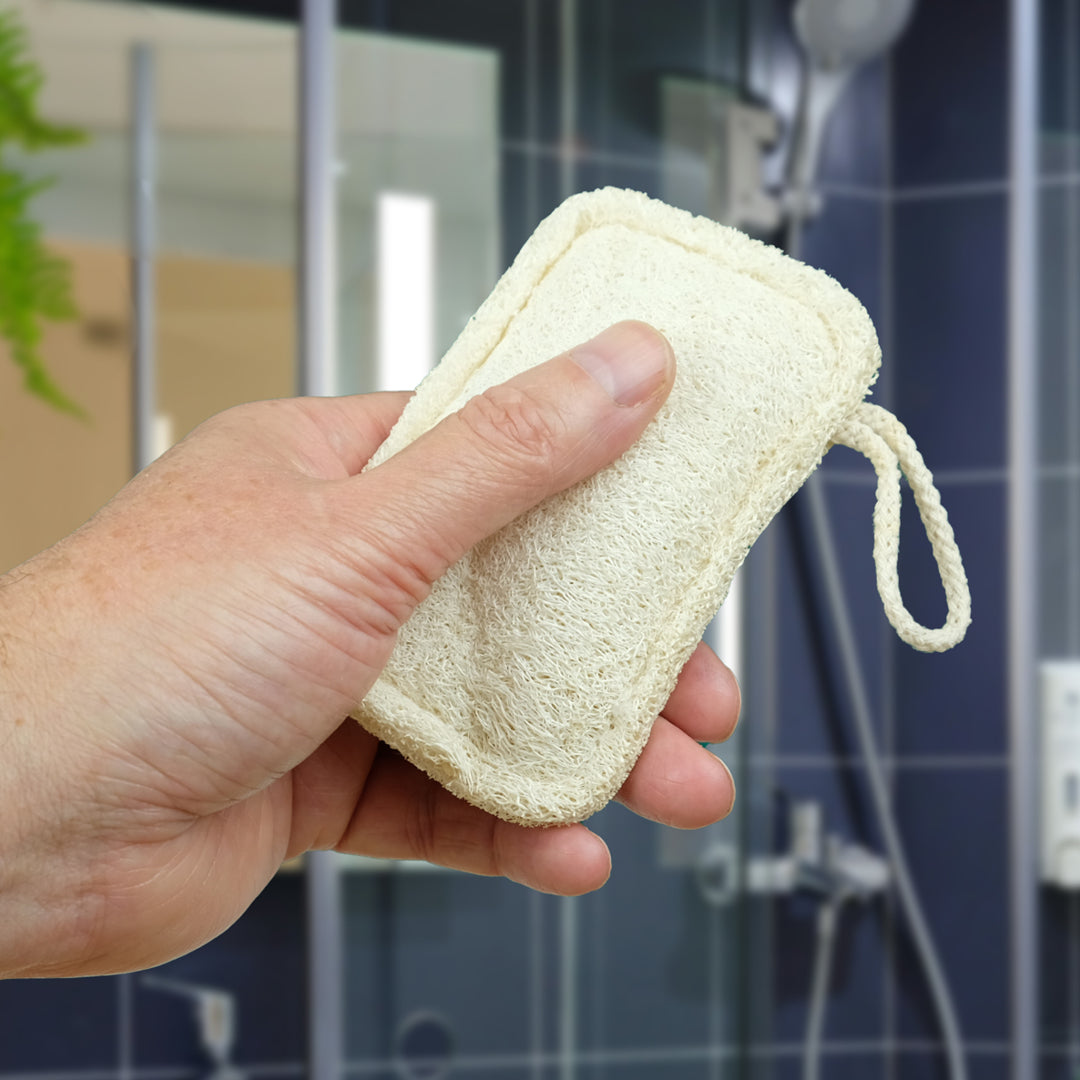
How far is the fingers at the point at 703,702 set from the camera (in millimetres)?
531

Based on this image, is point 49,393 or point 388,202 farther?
point 49,393

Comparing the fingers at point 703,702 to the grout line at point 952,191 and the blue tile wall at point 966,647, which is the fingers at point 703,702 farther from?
the grout line at point 952,191

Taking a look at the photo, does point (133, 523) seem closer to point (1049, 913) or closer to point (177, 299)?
point (177, 299)

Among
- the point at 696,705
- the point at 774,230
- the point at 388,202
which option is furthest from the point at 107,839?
the point at 774,230

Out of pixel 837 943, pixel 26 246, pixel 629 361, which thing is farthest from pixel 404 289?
pixel 837 943

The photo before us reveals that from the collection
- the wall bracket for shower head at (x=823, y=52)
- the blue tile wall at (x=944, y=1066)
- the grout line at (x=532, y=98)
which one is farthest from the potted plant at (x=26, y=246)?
the blue tile wall at (x=944, y=1066)

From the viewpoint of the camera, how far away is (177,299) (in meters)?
0.97

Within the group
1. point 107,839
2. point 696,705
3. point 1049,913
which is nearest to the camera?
point 107,839

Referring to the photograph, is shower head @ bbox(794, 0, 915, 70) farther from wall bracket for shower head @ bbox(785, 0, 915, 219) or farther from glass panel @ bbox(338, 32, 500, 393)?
glass panel @ bbox(338, 32, 500, 393)

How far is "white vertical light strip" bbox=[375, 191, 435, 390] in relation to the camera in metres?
0.85

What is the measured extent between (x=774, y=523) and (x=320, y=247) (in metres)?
0.50

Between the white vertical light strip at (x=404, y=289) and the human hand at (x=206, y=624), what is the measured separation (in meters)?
0.42

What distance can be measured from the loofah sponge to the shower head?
750 mm

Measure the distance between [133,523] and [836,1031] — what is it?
1.03m
